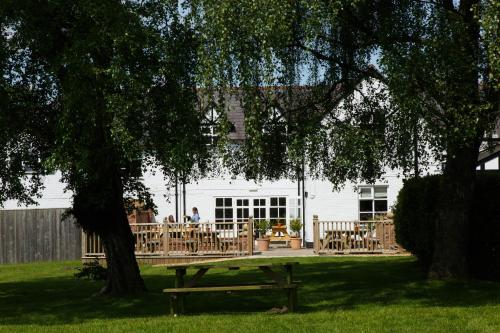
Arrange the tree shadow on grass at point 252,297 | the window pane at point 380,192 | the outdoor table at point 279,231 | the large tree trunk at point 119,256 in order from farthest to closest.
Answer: the window pane at point 380,192 → the outdoor table at point 279,231 → the large tree trunk at point 119,256 → the tree shadow on grass at point 252,297

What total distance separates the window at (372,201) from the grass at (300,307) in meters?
15.6

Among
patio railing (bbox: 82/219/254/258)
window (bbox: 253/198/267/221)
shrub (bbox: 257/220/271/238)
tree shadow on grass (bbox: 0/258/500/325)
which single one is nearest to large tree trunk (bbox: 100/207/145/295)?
tree shadow on grass (bbox: 0/258/500/325)

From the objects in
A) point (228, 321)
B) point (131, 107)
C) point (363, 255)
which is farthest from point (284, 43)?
point (363, 255)

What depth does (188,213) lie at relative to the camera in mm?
39969

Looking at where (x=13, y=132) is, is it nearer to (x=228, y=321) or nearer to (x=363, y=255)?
(x=228, y=321)

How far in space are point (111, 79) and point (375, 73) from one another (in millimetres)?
5264

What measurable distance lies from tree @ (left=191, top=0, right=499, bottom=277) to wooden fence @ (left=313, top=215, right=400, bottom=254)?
35.8 ft

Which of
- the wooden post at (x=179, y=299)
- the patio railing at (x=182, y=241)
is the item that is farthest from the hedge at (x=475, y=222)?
the patio railing at (x=182, y=241)

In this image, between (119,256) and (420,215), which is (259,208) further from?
(119,256)

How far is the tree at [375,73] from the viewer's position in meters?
13.1

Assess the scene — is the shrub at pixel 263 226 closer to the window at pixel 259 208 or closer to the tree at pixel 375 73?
the window at pixel 259 208

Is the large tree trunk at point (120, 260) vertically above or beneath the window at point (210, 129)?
beneath

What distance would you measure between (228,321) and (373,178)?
656cm

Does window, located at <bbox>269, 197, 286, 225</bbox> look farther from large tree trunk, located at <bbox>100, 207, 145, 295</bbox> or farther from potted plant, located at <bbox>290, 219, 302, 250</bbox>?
large tree trunk, located at <bbox>100, 207, 145, 295</bbox>
